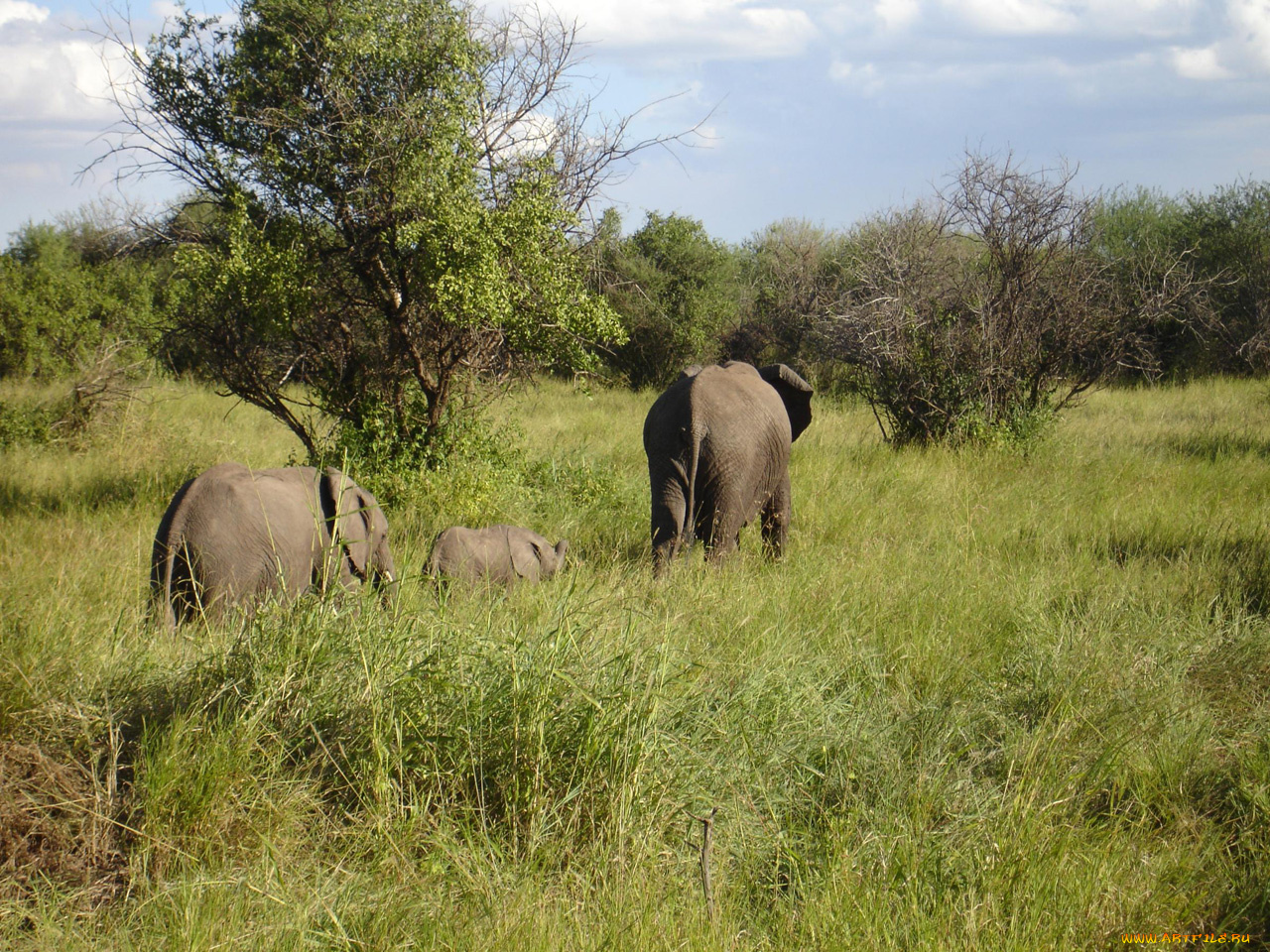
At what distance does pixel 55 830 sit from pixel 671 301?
20.4 metres

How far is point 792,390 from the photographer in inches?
283

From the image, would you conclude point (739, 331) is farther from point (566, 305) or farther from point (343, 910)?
point (343, 910)

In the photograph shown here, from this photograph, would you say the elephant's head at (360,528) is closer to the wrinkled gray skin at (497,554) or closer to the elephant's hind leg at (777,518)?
the wrinkled gray skin at (497,554)

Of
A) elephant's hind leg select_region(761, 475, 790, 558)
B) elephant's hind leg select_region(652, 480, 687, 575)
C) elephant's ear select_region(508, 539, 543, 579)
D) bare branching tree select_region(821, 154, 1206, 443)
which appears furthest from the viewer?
bare branching tree select_region(821, 154, 1206, 443)

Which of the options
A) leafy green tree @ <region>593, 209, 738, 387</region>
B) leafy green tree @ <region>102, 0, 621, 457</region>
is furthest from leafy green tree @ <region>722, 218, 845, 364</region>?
leafy green tree @ <region>102, 0, 621, 457</region>

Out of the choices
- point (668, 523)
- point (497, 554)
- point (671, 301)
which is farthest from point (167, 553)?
point (671, 301)

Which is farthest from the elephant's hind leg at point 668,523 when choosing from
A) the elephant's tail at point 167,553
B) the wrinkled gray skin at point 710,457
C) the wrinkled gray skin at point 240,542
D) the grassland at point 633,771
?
the elephant's tail at point 167,553

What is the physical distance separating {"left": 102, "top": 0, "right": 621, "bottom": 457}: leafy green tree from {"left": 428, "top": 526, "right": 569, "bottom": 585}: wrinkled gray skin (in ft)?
6.60

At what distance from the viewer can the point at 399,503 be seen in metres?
7.91

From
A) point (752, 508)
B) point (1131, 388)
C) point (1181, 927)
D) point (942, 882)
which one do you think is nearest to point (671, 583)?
point (752, 508)

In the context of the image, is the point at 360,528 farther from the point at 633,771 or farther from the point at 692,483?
the point at 633,771

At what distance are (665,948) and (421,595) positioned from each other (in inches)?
108

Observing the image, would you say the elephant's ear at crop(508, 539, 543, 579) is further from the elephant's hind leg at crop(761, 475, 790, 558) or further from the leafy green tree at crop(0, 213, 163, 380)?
the leafy green tree at crop(0, 213, 163, 380)

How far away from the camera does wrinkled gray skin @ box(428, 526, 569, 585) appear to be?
5891 millimetres
